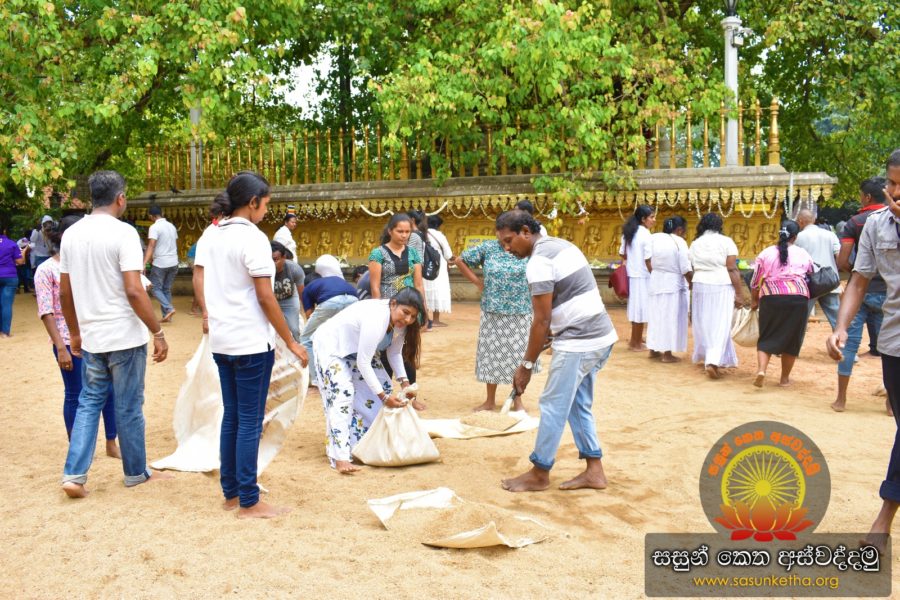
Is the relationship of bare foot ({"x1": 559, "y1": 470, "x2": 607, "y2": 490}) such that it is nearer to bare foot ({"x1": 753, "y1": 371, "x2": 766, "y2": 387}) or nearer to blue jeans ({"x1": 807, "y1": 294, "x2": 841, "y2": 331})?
bare foot ({"x1": 753, "y1": 371, "x2": 766, "y2": 387})

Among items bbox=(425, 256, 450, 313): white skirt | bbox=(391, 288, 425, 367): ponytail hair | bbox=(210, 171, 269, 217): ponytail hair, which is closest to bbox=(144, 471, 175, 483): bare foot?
bbox=(391, 288, 425, 367): ponytail hair

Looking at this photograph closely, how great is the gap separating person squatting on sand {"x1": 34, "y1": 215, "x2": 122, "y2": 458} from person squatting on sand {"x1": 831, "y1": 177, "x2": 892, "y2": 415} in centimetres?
552

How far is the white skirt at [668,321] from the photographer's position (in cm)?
964

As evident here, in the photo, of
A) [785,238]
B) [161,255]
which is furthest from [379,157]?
[785,238]

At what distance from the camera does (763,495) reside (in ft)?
13.9

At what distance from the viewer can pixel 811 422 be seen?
276 inches

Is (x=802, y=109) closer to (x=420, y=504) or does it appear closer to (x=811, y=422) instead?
(x=811, y=422)

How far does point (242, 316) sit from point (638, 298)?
21.9 ft

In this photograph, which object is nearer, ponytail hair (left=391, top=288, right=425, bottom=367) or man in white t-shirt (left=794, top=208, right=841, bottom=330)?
ponytail hair (left=391, top=288, right=425, bottom=367)

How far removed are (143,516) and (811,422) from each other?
515cm

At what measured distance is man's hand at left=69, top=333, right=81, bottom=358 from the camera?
524 cm

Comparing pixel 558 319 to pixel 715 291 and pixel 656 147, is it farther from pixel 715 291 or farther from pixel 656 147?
pixel 656 147

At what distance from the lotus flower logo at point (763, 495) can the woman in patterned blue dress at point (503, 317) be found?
298cm

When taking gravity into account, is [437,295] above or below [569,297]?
below
